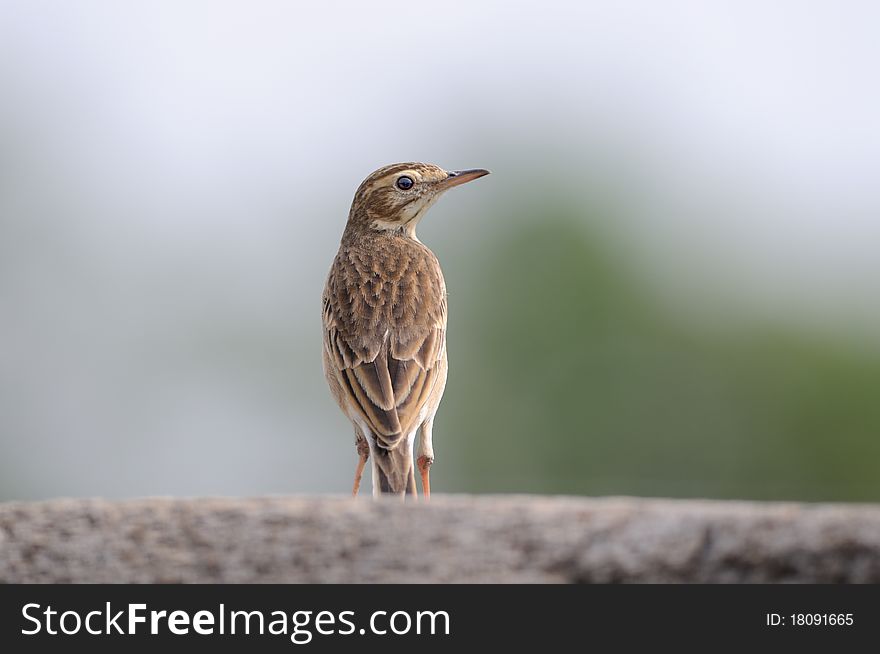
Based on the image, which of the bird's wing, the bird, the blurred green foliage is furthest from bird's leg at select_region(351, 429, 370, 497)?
the blurred green foliage

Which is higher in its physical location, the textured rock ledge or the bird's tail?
the bird's tail

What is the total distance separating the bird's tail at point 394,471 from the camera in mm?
10070

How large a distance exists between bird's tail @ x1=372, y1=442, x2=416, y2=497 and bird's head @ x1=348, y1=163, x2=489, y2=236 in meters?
3.58

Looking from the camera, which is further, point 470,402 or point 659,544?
point 470,402

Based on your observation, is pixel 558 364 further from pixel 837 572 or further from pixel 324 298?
pixel 837 572

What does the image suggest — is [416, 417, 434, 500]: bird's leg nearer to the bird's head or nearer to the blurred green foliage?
the bird's head

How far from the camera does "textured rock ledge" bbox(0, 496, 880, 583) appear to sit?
5.62 m

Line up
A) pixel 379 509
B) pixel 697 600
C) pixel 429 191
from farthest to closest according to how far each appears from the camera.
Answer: pixel 429 191, pixel 379 509, pixel 697 600

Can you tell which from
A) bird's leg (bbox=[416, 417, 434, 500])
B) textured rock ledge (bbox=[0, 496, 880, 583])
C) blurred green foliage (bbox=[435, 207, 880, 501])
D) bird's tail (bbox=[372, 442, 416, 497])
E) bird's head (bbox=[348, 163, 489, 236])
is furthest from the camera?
blurred green foliage (bbox=[435, 207, 880, 501])

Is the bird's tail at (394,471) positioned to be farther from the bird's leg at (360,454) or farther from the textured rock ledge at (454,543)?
the textured rock ledge at (454,543)

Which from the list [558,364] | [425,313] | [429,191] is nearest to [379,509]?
[425,313]

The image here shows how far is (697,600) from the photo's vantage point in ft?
17.9

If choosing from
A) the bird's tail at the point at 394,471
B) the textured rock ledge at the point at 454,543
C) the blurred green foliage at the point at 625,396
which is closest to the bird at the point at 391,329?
the bird's tail at the point at 394,471

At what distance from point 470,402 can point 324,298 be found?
1400 inches
